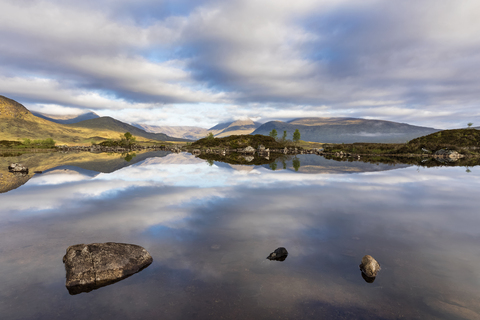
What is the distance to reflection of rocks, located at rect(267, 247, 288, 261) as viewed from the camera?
34.9 ft

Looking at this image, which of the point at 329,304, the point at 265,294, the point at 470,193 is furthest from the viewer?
the point at 470,193

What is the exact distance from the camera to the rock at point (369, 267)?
928cm


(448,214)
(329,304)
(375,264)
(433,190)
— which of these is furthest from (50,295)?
(433,190)

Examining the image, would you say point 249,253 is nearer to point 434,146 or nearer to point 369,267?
point 369,267

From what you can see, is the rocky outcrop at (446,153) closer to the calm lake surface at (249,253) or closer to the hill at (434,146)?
the hill at (434,146)

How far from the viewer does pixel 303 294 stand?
817 centimetres

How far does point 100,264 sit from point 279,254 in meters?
7.47

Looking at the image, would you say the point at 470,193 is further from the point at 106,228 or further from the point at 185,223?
the point at 106,228

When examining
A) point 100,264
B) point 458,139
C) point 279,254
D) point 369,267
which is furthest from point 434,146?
point 100,264

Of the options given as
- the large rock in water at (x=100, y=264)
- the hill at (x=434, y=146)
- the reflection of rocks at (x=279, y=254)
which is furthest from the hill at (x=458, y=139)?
the large rock in water at (x=100, y=264)

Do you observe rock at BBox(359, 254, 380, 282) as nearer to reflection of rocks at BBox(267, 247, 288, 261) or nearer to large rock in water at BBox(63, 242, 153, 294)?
reflection of rocks at BBox(267, 247, 288, 261)

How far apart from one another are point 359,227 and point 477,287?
20.0ft

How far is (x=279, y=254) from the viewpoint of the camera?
35.4 ft

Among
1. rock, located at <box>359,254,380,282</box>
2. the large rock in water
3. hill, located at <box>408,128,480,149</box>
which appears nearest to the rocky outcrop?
hill, located at <box>408,128,480,149</box>
